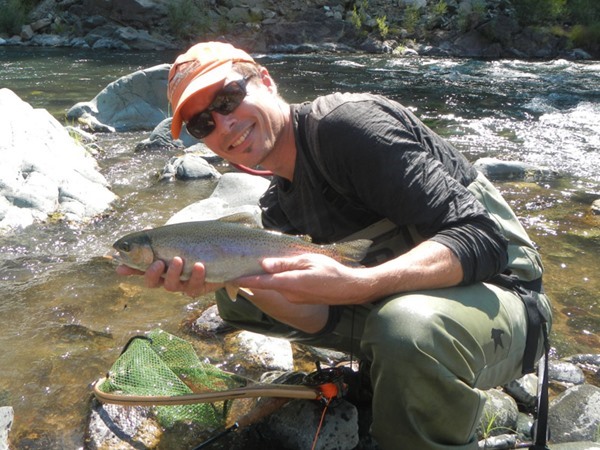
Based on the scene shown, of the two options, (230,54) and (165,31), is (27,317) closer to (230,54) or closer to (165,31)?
(230,54)

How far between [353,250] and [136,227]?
423 cm

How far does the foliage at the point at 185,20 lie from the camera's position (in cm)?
2856

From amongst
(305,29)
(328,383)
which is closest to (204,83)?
(328,383)

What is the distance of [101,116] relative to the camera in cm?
1143

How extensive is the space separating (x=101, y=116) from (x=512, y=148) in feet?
24.9

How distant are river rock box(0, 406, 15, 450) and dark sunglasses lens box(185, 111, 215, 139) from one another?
6.02 feet

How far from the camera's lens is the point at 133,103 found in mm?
11641

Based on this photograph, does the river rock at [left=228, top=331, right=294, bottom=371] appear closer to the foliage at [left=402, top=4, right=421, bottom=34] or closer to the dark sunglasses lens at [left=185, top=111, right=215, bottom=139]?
the dark sunglasses lens at [left=185, top=111, right=215, bottom=139]

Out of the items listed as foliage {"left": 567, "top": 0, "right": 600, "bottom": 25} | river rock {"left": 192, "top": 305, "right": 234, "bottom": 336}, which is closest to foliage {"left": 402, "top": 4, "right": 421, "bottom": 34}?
foliage {"left": 567, "top": 0, "right": 600, "bottom": 25}

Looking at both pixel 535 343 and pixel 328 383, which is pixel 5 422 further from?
pixel 535 343

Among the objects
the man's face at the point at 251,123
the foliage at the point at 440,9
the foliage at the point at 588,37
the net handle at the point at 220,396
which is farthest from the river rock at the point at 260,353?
the foliage at the point at 440,9

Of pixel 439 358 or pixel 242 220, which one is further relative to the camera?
pixel 242 220

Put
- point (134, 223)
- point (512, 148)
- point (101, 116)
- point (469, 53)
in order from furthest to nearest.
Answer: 1. point (469, 53)
2. point (101, 116)
3. point (512, 148)
4. point (134, 223)

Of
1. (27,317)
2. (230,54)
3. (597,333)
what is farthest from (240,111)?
(597,333)
